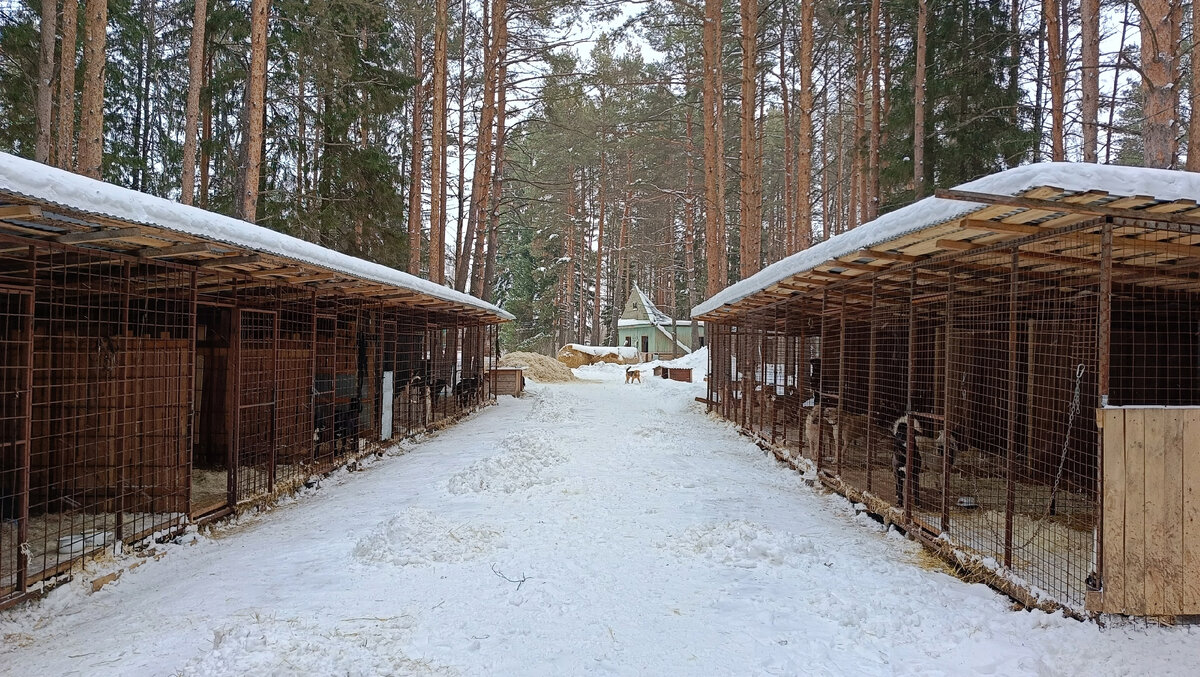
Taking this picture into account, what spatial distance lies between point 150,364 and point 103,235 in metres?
2.42

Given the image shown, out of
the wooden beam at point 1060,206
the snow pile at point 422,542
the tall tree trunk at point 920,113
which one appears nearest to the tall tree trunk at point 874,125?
the tall tree trunk at point 920,113

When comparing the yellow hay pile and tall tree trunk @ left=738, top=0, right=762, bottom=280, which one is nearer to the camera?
tall tree trunk @ left=738, top=0, right=762, bottom=280

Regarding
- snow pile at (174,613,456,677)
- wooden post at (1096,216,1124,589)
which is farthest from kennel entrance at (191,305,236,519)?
wooden post at (1096,216,1124,589)

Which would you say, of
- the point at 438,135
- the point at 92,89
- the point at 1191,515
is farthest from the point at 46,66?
the point at 1191,515

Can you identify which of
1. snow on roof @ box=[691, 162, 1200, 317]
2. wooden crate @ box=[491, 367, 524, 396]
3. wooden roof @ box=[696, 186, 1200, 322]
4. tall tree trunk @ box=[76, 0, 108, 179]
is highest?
tall tree trunk @ box=[76, 0, 108, 179]

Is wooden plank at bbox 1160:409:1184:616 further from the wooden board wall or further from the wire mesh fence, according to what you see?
the wire mesh fence

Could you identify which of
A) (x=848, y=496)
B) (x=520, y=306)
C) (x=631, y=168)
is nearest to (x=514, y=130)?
(x=631, y=168)

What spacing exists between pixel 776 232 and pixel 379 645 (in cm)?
3378

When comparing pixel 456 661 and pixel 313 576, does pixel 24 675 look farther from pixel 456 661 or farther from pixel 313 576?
pixel 456 661

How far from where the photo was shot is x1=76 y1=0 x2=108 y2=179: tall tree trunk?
8875 millimetres

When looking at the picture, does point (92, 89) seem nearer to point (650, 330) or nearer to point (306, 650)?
point (306, 650)

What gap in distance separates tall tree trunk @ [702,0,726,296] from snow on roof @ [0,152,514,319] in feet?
43.4

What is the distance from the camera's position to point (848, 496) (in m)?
6.82

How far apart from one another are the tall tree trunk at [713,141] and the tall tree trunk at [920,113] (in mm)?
4839
